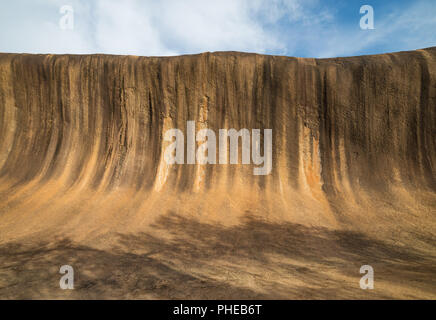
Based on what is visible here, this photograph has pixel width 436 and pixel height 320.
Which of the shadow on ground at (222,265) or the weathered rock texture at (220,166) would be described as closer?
the shadow on ground at (222,265)

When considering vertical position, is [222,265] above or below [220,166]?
below

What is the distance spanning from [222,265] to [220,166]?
11.8ft

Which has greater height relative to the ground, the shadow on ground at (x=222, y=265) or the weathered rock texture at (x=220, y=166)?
the weathered rock texture at (x=220, y=166)

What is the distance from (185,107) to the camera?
7320 mm

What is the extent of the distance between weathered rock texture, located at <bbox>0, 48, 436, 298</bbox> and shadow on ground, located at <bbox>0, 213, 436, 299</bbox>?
54mm

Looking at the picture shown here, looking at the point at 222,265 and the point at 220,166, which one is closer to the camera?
the point at 222,265

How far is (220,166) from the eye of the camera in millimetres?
6938

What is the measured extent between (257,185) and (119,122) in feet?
15.2

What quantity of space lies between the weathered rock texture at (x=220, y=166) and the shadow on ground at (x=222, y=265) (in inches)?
2.1

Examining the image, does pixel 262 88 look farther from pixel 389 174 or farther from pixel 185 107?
pixel 389 174

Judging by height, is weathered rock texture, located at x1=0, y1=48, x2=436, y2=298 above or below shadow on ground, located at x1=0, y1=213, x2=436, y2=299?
above

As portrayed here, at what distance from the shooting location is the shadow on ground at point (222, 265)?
2713mm

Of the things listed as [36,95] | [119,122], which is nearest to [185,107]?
[119,122]

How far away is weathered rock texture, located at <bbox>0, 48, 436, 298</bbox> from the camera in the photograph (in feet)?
15.8
